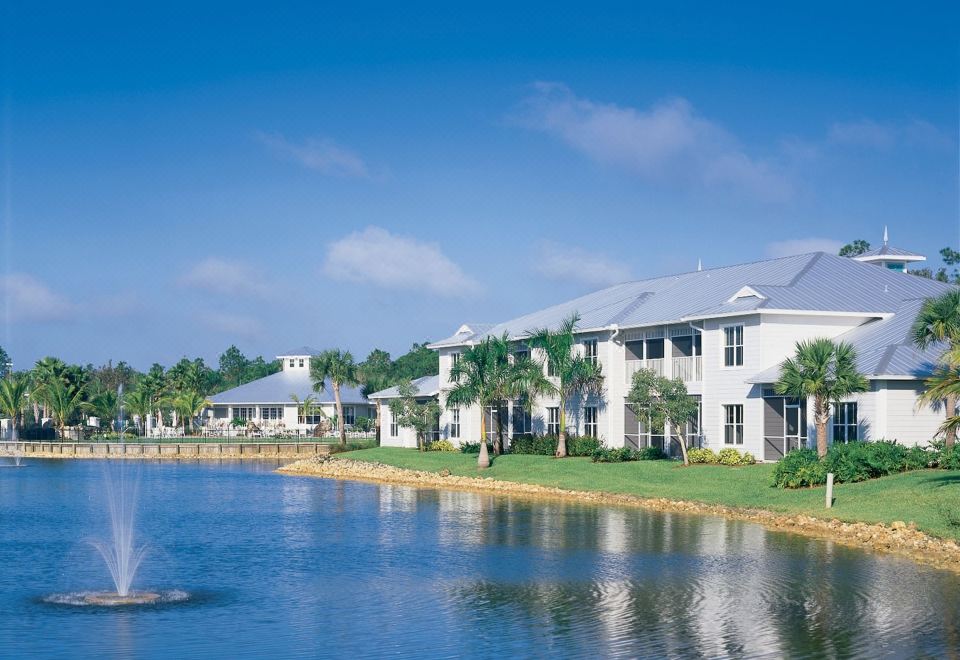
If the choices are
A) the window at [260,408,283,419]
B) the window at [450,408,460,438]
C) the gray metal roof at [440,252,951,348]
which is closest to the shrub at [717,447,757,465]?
the gray metal roof at [440,252,951,348]

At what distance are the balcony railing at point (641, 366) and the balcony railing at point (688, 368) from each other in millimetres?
1056

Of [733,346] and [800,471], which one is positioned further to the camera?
[733,346]

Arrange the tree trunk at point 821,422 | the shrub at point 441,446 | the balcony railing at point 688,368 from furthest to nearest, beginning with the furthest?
the shrub at point 441,446, the balcony railing at point 688,368, the tree trunk at point 821,422

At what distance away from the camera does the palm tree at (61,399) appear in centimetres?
9569

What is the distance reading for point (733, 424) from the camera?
48812 mm

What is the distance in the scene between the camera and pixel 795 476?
1510 inches

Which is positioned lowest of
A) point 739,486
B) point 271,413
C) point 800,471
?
point 739,486

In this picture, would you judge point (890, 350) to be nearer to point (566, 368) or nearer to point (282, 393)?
point (566, 368)

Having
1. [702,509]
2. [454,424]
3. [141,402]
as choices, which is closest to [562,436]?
[454,424]

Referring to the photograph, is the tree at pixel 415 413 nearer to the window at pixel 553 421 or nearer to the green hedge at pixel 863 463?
the window at pixel 553 421

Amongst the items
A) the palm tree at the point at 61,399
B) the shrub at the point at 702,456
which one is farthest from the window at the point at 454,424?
the palm tree at the point at 61,399

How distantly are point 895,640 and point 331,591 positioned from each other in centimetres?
1099

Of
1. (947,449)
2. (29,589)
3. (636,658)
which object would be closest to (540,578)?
(636,658)

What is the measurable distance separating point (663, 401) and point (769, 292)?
644 cm
